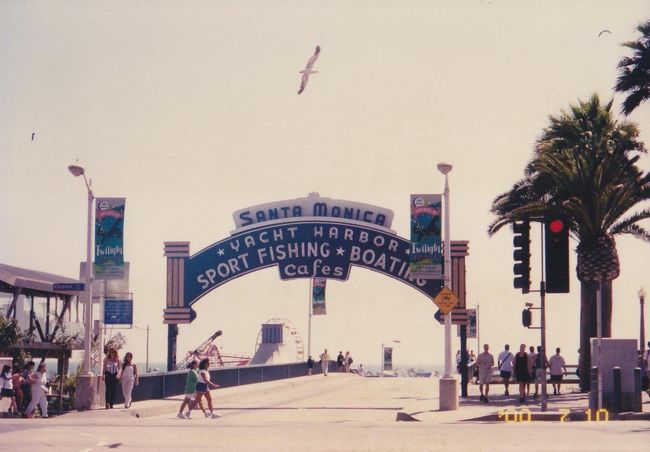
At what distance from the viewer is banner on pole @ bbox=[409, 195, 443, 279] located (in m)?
30.3

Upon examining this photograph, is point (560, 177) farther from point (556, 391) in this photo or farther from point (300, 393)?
point (300, 393)

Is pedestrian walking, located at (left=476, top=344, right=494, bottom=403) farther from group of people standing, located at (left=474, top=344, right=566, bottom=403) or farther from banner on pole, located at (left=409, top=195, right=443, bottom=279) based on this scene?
banner on pole, located at (left=409, top=195, right=443, bottom=279)

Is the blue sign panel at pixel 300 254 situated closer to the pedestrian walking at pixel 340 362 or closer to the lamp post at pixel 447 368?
the lamp post at pixel 447 368

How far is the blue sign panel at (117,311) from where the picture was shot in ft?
97.3

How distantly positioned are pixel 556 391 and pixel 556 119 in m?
10.6

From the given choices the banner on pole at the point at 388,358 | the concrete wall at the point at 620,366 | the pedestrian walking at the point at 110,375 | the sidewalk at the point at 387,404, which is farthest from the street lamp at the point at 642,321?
the banner on pole at the point at 388,358

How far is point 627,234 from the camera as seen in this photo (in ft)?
116

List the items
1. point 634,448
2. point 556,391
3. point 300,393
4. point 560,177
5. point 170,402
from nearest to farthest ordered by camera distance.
Result: point 634,448 → point 170,402 → point 560,177 → point 556,391 → point 300,393

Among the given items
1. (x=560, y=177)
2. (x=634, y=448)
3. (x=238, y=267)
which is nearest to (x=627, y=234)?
(x=560, y=177)

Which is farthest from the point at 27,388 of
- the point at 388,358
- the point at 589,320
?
the point at 388,358

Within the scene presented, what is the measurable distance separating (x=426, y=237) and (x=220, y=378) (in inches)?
569

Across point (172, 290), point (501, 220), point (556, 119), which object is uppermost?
point (556, 119)

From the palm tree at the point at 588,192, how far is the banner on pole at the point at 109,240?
13.9 meters

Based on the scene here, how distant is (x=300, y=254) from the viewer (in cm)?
4166
